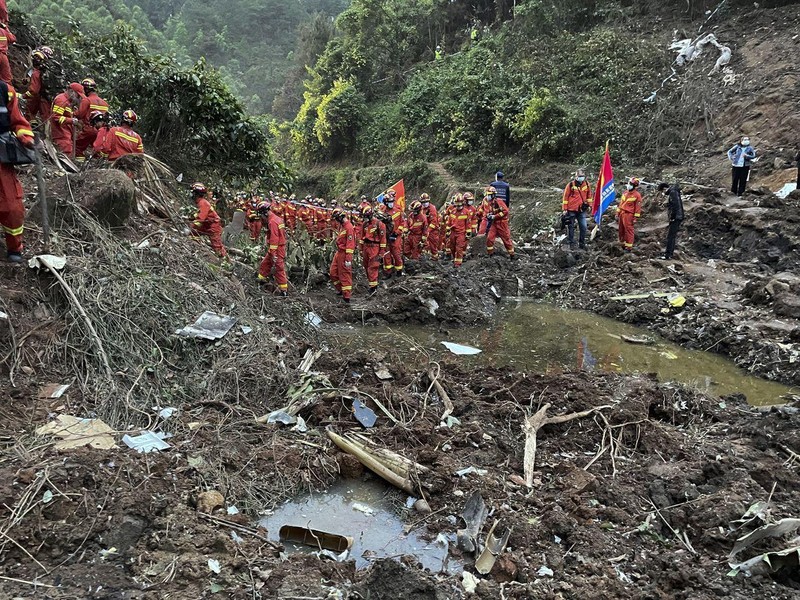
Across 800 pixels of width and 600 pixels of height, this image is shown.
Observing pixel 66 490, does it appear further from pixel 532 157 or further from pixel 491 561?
pixel 532 157

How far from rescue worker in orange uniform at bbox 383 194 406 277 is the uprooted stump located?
17.3 feet

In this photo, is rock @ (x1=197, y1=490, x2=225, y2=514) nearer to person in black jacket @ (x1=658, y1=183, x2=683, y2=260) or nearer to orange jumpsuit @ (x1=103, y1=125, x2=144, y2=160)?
orange jumpsuit @ (x1=103, y1=125, x2=144, y2=160)

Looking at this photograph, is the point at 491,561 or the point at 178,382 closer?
the point at 491,561

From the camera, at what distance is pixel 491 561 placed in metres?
Answer: 3.89

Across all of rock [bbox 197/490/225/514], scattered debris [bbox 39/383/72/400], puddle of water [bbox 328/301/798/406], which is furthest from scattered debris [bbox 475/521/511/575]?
puddle of water [bbox 328/301/798/406]

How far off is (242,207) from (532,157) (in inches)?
432

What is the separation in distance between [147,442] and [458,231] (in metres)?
9.01

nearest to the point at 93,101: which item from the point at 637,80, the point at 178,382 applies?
the point at 178,382

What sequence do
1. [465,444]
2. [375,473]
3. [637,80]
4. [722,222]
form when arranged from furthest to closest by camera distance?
[637,80]
[722,222]
[465,444]
[375,473]

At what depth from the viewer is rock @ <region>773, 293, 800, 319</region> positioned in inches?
340

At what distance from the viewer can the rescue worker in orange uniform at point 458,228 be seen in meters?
12.4

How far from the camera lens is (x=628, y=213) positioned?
12.4 m

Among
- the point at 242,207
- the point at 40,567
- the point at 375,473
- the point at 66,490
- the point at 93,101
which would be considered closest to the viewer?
the point at 40,567

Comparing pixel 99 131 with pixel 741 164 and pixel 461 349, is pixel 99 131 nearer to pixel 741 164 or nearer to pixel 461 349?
pixel 461 349
